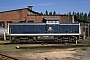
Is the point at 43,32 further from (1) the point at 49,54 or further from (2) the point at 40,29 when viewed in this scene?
(1) the point at 49,54

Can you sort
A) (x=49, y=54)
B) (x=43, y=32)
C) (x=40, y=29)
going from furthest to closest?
(x=40, y=29) < (x=43, y=32) < (x=49, y=54)

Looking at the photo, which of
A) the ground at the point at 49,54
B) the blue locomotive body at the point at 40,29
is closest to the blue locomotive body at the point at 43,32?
the blue locomotive body at the point at 40,29

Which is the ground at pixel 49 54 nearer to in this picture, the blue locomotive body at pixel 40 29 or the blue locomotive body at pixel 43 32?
the blue locomotive body at pixel 43 32

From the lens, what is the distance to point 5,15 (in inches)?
2025

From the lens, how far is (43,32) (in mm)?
31594

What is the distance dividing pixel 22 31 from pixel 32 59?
16729mm

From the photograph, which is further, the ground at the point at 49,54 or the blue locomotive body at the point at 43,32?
the blue locomotive body at the point at 43,32

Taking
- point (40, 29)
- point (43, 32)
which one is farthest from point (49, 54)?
point (40, 29)

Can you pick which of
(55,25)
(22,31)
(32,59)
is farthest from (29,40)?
(32,59)

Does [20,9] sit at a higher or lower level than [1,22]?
higher

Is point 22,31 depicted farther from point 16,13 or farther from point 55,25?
point 16,13

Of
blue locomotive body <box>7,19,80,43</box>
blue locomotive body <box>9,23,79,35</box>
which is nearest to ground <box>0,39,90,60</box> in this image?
blue locomotive body <box>7,19,80,43</box>

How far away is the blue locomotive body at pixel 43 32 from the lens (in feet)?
102

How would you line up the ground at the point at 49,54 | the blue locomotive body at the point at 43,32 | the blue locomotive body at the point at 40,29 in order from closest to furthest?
the ground at the point at 49,54, the blue locomotive body at the point at 43,32, the blue locomotive body at the point at 40,29
